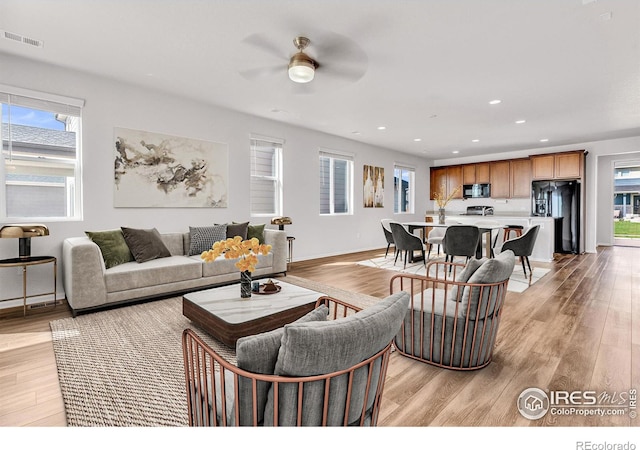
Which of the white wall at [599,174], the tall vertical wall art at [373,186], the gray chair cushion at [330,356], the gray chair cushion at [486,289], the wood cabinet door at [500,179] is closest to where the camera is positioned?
the gray chair cushion at [330,356]

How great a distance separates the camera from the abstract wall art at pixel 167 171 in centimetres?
407

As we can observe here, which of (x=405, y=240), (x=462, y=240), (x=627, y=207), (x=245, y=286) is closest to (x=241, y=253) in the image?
(x=245, y=286)

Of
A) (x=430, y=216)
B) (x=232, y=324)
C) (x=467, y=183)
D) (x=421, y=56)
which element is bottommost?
(x=232, y=324)

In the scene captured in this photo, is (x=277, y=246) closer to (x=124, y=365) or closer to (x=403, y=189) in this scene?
(x=124, y=365)

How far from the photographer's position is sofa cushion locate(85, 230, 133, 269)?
3455 mm

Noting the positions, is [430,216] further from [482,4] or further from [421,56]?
[482,4]

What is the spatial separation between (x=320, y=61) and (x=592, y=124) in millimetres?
5438

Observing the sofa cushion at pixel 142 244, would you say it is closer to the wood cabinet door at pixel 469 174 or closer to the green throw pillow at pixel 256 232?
the green throw pillow at pixel 256 232

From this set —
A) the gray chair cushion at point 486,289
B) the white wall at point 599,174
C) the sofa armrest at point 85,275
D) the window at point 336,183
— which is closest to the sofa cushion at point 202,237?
the sofa armrest at point 85,275

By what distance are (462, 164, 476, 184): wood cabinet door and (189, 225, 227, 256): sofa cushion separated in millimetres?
7290

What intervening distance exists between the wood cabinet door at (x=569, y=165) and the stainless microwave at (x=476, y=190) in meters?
1.65

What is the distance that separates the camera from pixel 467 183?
906 centimetres

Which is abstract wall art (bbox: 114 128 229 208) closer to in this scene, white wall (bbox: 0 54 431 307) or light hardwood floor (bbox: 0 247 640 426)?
white wall (bbox: 0 54 431 307)

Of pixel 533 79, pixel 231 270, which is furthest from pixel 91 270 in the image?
pixel 533 79
